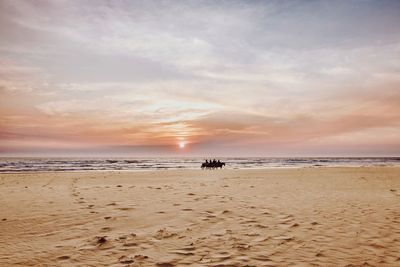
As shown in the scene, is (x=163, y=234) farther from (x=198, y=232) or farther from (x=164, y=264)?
(x=164, y=264)

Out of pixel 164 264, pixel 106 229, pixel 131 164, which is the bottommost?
pixel 164 264

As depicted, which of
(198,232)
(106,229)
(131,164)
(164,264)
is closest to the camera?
(164,264)

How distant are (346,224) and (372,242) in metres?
1.64

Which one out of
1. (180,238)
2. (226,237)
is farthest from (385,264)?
(180,238)

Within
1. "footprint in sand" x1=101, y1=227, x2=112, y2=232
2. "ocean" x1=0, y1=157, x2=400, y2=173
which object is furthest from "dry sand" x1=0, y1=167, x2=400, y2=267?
"ocean" x1=0, y1=157, x2=400, y2=173

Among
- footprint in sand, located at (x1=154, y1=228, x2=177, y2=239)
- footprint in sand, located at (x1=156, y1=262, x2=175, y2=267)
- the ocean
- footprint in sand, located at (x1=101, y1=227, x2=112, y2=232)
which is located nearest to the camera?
footprint in sand, located at (x1=156, y1=262, x2=175, y2=267)

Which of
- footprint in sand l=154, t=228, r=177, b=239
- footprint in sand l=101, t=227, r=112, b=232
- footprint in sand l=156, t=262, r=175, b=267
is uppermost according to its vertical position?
footprint in sand l=101, t=227, r=112, b=232

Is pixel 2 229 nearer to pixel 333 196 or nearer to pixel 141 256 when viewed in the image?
pixel 141 256

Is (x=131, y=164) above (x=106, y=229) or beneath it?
above

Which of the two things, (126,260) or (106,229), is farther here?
(106,229)

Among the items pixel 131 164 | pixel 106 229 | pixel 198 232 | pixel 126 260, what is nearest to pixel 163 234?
pixel 198 232

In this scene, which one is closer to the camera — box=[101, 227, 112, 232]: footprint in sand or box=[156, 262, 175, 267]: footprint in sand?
box=[156, 262, 175, 267]: footprint in sand

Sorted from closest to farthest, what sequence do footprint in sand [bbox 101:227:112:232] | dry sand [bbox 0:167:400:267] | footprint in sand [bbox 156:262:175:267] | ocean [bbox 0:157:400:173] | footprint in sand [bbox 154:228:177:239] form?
footprint in sand [bbox 156:262:175:267], dry sand [bbox 0:167:400:267], footprint in sand [bbox 154:228:177:239], footprint in sand [bbox 101:227:112:232], ocean [bbox 0:157:400:173]

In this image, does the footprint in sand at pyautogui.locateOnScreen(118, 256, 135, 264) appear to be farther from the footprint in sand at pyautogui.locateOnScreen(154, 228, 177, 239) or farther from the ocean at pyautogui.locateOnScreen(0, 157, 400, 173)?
the ocean at pyautogui.locateOnScreen(0, 157, 400, 173)
